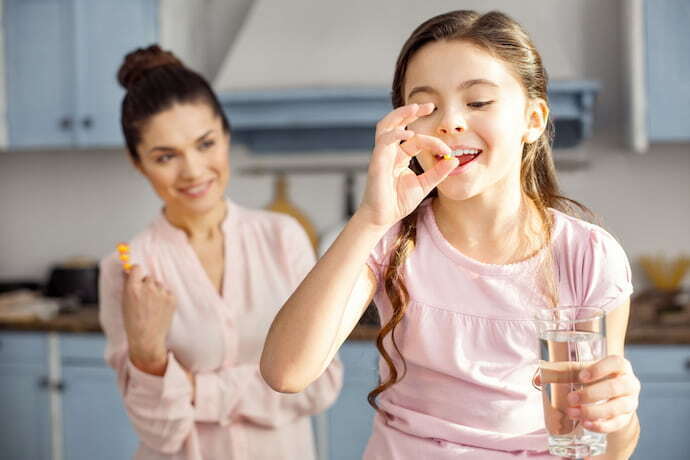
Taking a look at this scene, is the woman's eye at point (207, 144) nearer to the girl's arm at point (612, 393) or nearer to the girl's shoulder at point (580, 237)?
the girl's shoulder at point (580, 237)

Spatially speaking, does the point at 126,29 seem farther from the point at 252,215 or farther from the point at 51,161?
the point at 252,215

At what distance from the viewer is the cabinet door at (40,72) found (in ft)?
12.5

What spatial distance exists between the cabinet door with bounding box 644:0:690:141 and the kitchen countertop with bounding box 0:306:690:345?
0.77 meters

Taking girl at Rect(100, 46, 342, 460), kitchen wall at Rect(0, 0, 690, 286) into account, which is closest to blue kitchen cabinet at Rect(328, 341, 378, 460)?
kitchen wall at Rect(0, 0, 690, 286)

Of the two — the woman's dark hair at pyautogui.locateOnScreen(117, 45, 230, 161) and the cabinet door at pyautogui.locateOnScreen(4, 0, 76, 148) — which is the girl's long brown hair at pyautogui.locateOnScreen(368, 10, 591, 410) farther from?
the cabinet door at pyautogui.locateOnScreen(4, 0, 76, 148)

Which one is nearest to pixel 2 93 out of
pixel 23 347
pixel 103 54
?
pixel 103 54

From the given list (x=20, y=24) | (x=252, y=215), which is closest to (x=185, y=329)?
(x=252, y=215)

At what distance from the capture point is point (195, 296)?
1885mm

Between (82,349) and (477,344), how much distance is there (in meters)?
2.67

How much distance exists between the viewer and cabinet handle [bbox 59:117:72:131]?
380cm

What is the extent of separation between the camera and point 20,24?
3832 millimetres

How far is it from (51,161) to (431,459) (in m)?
3.51

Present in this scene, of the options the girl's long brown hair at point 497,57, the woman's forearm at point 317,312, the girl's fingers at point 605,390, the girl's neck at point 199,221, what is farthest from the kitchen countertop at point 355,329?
the girl's fingers at point 605,390

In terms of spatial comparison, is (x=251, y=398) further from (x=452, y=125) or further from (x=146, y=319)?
(x=452, y=125)
